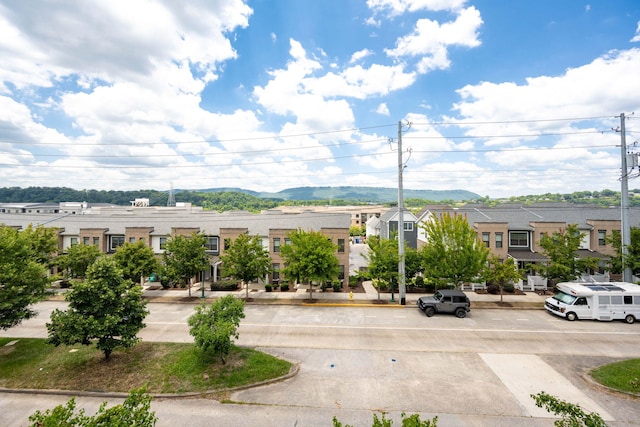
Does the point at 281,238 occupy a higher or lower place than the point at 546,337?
higher

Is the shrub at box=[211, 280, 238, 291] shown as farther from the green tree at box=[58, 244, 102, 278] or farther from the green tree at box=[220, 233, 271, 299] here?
the green tree at box=[58, 244, 102, 278]

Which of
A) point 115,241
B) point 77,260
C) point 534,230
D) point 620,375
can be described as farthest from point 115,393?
point 534,230

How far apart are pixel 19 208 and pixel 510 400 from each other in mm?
126863

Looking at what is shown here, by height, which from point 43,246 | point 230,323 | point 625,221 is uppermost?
point 625,221

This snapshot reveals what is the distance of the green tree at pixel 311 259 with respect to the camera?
2781 cm

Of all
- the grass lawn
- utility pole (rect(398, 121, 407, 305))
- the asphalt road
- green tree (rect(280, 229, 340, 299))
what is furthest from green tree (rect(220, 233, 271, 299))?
utility pole (rect(398, 121, 407, 305))

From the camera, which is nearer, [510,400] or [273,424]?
[273,424]

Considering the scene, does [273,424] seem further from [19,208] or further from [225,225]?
[19,208]

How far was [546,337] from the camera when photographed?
68.7 feet

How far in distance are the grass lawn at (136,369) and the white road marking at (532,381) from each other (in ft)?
35.6

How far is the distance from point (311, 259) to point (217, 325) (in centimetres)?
1310

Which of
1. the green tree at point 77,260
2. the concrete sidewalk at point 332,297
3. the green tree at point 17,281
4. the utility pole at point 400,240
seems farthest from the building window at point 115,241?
the utility pole at point 400,240

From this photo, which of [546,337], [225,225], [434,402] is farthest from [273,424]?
[225,225]

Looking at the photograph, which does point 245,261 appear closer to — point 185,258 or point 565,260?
point 185,258
